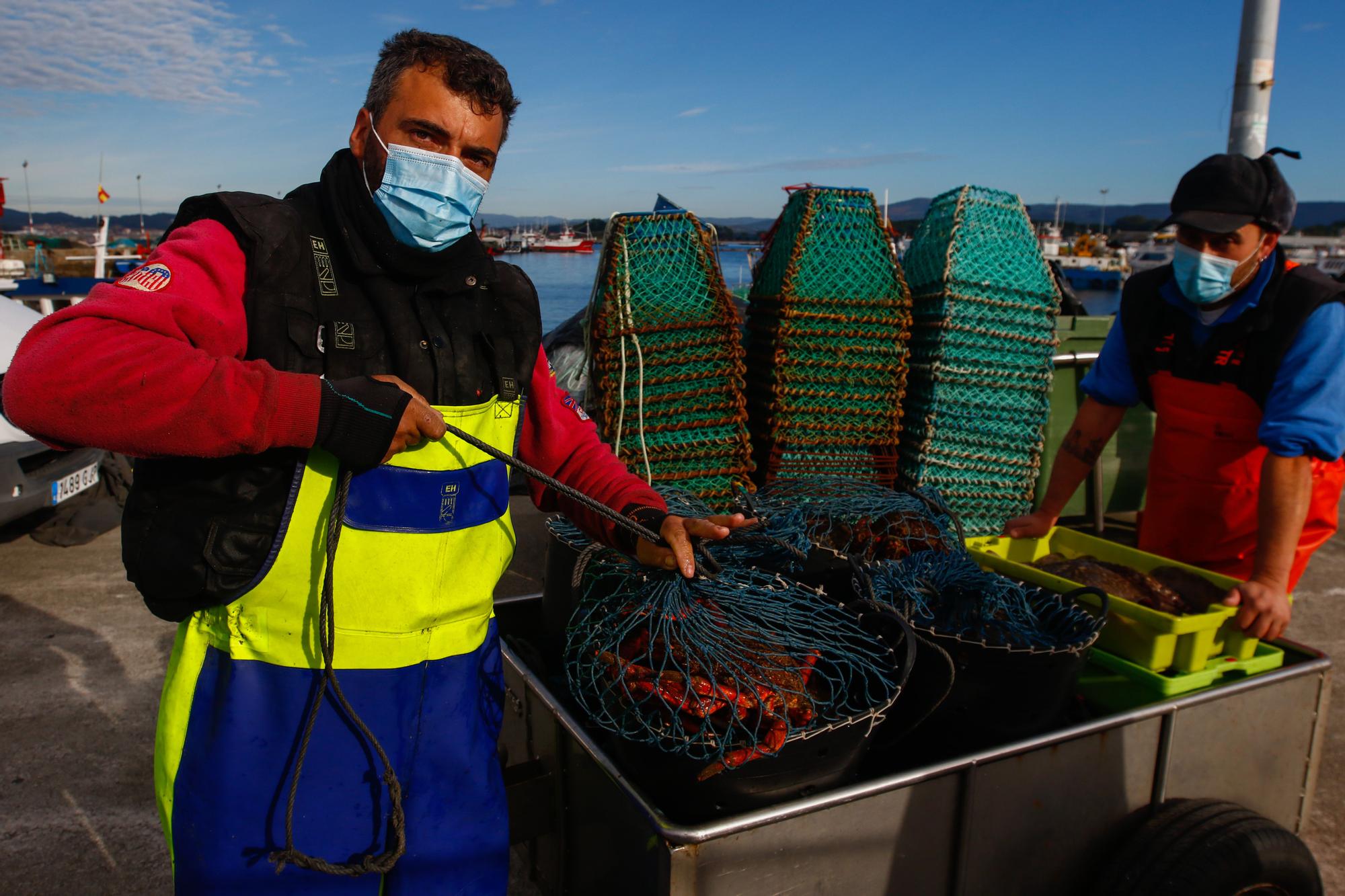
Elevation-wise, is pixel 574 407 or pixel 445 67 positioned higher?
pixel 445 67

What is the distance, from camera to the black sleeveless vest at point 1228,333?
2.79m

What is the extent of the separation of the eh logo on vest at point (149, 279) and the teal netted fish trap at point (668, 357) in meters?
2.91

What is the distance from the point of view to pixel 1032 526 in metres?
3.20

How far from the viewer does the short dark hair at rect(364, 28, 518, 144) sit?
5.68 ft

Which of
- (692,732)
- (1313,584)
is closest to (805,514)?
(692,732)

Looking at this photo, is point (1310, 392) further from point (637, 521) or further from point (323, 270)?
point (323, 270)

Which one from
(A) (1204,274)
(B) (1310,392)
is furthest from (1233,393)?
(A) (1204,274)

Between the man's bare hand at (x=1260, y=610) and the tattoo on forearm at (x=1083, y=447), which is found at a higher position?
the tattoo on forearm at (x=1083, y=447)

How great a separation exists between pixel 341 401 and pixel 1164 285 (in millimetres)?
2929

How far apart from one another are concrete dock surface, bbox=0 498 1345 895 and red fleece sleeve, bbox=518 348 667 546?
157 cm

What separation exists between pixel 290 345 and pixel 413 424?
0.27m

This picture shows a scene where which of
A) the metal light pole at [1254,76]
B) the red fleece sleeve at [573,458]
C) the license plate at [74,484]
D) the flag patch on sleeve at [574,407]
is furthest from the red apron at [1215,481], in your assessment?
the license plate at [74,484]

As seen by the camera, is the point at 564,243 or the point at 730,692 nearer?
the point at 730,692

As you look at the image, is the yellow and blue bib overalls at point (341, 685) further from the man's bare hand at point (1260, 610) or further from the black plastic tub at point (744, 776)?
the man's bare hand at point (1260, 610)
